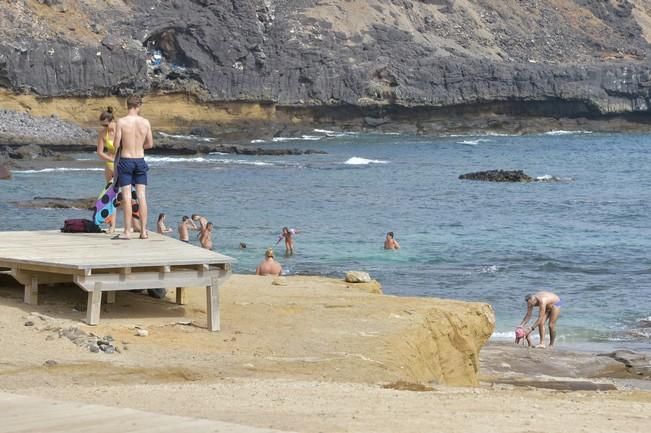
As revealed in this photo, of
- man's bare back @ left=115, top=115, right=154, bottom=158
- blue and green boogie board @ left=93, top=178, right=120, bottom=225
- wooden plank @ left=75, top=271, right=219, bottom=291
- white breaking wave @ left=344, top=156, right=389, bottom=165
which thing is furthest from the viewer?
white breaking wave @ left=344, top=156, right=389, bottom=165

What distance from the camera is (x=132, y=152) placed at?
42.9ft

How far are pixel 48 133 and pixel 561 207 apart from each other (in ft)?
98.8

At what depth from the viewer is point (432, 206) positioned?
126 ft

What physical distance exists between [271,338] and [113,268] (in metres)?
1.55

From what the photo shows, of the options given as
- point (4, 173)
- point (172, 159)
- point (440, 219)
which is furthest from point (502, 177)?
point (4, 173)

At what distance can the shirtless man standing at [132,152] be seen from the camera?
12.9 metres

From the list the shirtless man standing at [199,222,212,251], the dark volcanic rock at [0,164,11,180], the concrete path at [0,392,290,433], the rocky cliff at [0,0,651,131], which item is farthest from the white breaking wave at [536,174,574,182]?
the concrete path at [0,392,290,433]

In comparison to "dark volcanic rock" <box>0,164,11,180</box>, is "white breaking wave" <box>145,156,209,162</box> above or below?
below

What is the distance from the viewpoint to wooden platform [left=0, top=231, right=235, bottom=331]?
11242 millimetres

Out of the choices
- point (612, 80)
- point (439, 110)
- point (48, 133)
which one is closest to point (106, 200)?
point (48, 133)

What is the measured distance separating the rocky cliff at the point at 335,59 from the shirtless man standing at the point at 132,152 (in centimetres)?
5844

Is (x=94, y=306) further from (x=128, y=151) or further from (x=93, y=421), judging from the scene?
(x=93, y=421)

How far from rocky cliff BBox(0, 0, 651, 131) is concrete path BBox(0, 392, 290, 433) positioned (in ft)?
210

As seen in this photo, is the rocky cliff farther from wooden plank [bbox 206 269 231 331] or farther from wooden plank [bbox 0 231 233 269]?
wooden plank [bbox 206 269 231 331]
